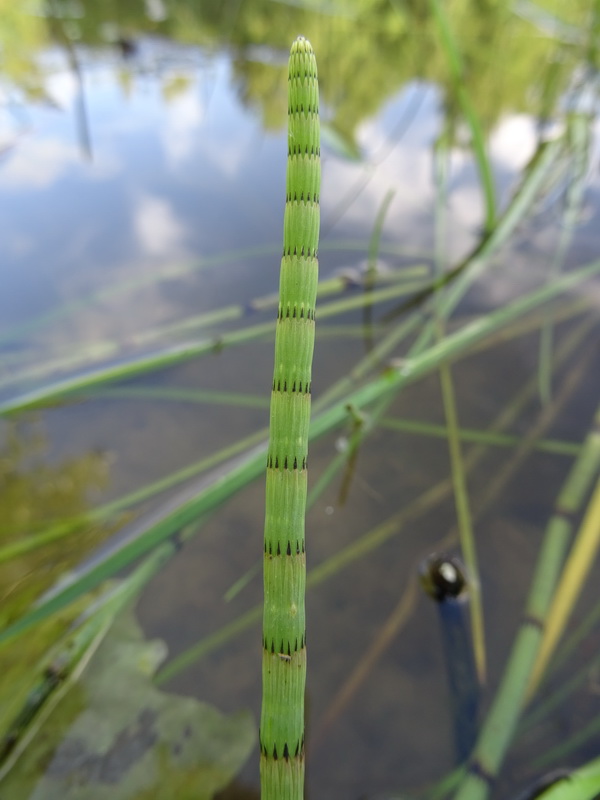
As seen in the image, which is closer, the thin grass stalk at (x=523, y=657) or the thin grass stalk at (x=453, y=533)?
the thin grass stalk at (x=523, y=657)

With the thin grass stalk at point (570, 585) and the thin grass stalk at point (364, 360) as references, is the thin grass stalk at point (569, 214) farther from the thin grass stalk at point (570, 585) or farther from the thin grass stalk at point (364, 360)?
the thin grass stalk at point (570, 585)

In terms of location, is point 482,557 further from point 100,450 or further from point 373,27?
point 373,27

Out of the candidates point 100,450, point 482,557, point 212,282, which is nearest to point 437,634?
point 482,557

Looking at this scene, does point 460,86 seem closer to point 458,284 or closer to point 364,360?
point 458,284

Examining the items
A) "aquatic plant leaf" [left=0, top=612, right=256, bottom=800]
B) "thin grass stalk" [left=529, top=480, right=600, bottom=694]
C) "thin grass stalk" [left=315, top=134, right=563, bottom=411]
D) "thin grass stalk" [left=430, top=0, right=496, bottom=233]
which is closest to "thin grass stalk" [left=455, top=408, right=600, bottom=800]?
Answer: "thin grass stalk" [left=529, top=480, right=600, bottom=694]

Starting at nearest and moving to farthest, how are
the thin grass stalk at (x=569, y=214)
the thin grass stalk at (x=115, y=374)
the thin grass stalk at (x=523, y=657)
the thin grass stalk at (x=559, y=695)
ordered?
the thin grass stalk at (x=523, y=657)
the thin grass stalk at (x=559, y=695)
the thin grass stalk at (x=115, y=374)
the thin grass stalk at (x=569, y=214)

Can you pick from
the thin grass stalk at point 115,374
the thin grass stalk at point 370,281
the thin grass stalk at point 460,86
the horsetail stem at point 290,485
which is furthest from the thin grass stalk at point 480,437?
the horsetail stem at point 290,485

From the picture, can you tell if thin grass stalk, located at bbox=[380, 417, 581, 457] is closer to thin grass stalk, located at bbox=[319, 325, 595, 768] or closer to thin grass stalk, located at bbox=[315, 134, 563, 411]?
thin grass stalk, located at bbox=[319, 325, 595, 768]

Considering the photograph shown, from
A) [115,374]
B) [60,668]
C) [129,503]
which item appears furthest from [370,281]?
[60,668]

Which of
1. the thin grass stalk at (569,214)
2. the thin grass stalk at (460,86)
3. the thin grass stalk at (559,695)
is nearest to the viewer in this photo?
the thin grass stalk at (559,695)
